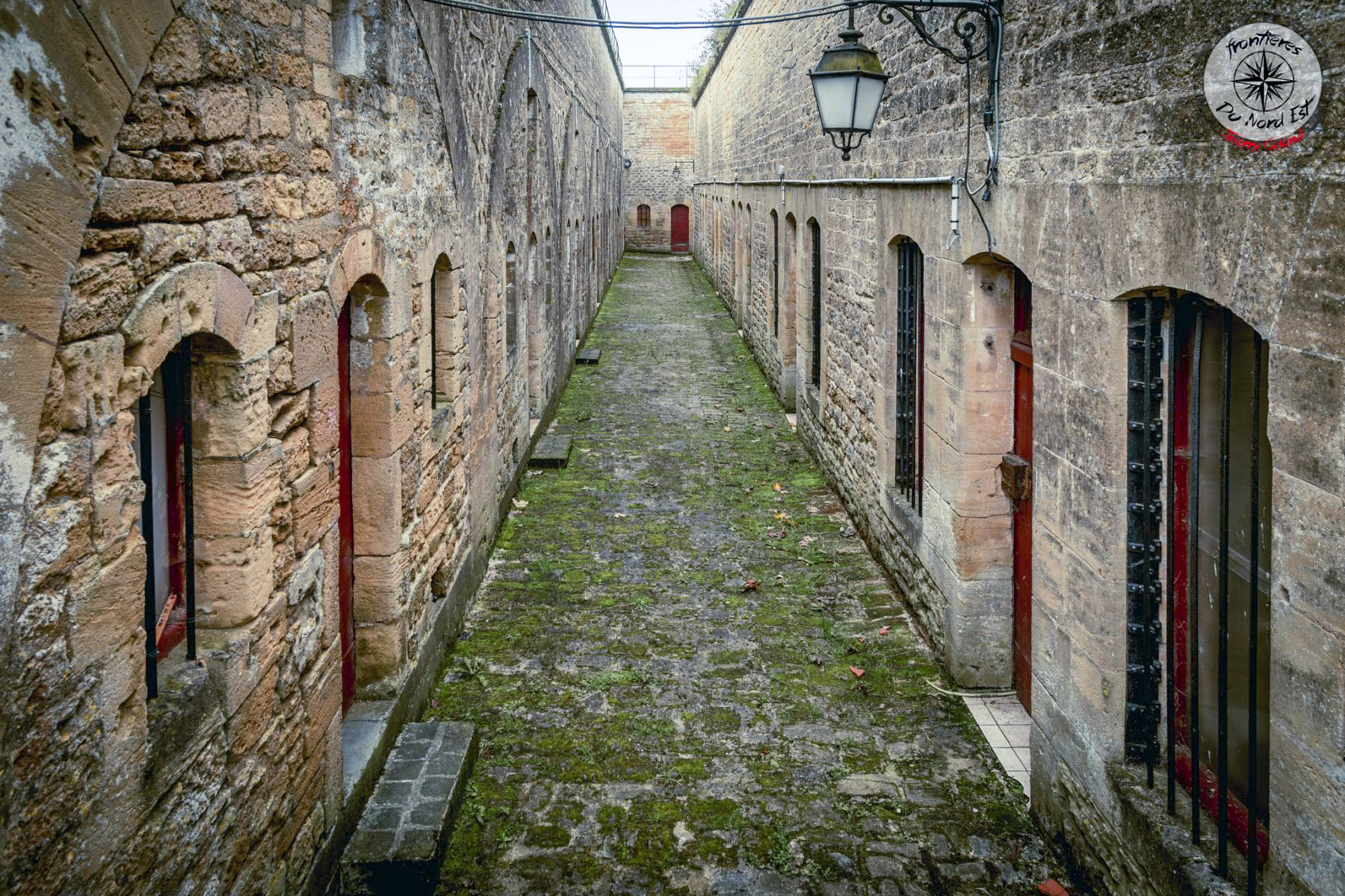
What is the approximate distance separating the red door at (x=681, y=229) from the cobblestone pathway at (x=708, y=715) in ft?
109

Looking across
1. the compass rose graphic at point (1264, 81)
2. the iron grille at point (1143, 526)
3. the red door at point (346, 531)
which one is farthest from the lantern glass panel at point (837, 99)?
the compass rose graphic at point (1264, 81)

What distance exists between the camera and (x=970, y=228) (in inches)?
230

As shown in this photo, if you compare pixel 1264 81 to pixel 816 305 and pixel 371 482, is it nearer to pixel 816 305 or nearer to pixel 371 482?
pixel 371 482

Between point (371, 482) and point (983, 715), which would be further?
point (983, 715)

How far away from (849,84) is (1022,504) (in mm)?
2762

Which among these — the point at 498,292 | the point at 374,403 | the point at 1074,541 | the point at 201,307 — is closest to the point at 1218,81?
the point at 1074,541

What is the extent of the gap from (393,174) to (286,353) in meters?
1.74

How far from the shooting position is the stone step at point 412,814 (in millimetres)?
4320

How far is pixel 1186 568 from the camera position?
4.04 metres

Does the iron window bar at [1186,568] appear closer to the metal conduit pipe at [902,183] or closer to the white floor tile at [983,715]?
the white floor tile at [983,715]

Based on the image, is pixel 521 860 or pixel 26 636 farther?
pixel 521 860

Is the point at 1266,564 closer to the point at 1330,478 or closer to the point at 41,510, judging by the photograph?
the point at 1330,478

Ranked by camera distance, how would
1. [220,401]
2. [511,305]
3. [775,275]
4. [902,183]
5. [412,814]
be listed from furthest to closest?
[775,275] → [511,305] → [902,183] → [412,814] → [220,401]
